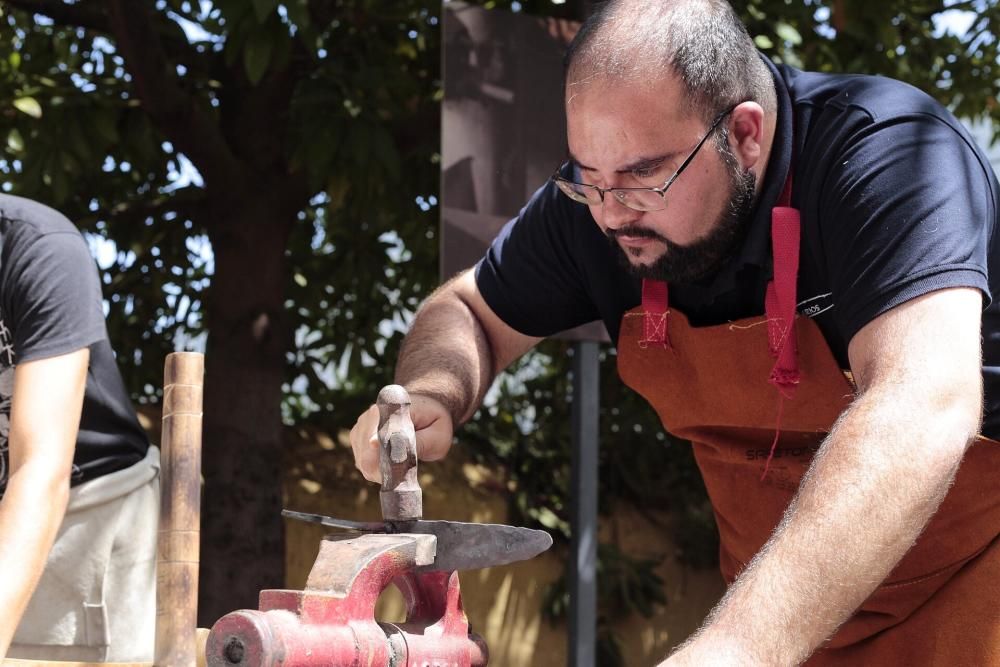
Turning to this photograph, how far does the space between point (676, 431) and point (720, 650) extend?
895mm

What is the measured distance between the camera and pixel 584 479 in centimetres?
391

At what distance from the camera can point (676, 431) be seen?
2211mm

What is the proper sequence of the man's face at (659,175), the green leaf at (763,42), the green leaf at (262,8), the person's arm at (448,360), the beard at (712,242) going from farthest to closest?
the green leaf at (763,42)
the green leaf at (262,8)
the person's arm at (448,360)
the beard at (712,242)
the man's face at (659,175)

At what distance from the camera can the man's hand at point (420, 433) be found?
1.91 metres

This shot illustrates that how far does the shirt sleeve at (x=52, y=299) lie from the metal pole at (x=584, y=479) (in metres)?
1.83

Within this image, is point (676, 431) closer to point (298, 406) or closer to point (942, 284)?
point (942, 284)

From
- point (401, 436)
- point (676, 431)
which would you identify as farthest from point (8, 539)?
point (676, 431)

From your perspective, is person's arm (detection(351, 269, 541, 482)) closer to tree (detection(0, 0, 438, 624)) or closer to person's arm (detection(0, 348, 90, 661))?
person's arm (detection(0, 348, 90, 661))

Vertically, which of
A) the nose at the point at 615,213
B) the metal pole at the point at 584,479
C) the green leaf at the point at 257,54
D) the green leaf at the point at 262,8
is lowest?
the metal pole at the point at 584,479

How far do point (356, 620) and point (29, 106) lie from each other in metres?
2.87

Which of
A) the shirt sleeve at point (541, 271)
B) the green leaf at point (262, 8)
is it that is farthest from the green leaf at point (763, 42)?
the shirt sleeve at point (541, 271)

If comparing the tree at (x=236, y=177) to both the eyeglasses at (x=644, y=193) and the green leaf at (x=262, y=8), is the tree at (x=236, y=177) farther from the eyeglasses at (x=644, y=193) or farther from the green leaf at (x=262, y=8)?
the eyeglasses at (x=644, y=193)

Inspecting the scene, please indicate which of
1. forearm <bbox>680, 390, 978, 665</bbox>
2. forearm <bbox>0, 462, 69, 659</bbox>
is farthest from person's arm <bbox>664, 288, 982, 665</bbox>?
forearm <bbox>0, 462, 69, 659</bbox>

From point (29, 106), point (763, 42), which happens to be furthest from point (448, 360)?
point (763, 42)
